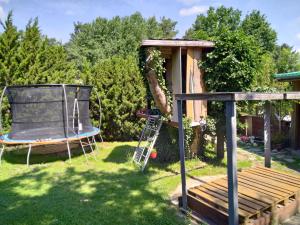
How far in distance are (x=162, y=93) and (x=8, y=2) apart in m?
10.0

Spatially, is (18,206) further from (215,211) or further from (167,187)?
(215,211)

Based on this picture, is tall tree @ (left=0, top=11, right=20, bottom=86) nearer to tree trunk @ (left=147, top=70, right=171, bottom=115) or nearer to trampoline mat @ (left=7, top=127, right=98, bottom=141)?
trampoline mat @ (left=7, top=127, right=98, bottom=141)

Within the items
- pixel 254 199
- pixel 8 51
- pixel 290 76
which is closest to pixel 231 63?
pixel 290 76

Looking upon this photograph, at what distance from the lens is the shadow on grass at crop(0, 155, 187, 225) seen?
14.0 ft

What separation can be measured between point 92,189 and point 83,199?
1.87 feet

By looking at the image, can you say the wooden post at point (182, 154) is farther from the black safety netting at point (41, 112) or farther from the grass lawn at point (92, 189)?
the black safety netting at point (41, 112)

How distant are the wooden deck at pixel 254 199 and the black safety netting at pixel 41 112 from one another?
16.1 feet

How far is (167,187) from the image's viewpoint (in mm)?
5613

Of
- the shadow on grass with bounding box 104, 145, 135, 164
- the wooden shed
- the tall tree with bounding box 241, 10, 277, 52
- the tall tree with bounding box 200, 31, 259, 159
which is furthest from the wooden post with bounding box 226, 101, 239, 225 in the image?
the tall tree with bounding box 241, 10, 277, 52

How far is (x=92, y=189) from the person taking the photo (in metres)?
5.67

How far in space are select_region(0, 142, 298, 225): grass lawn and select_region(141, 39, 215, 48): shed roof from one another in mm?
3124

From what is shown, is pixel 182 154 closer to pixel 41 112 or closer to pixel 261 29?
pixel 41 112

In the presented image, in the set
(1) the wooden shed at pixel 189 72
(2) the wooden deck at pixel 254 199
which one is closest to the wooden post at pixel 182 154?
(2) the wooden deck at pixel 254 199

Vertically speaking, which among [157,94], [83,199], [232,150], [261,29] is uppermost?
[261,29]
